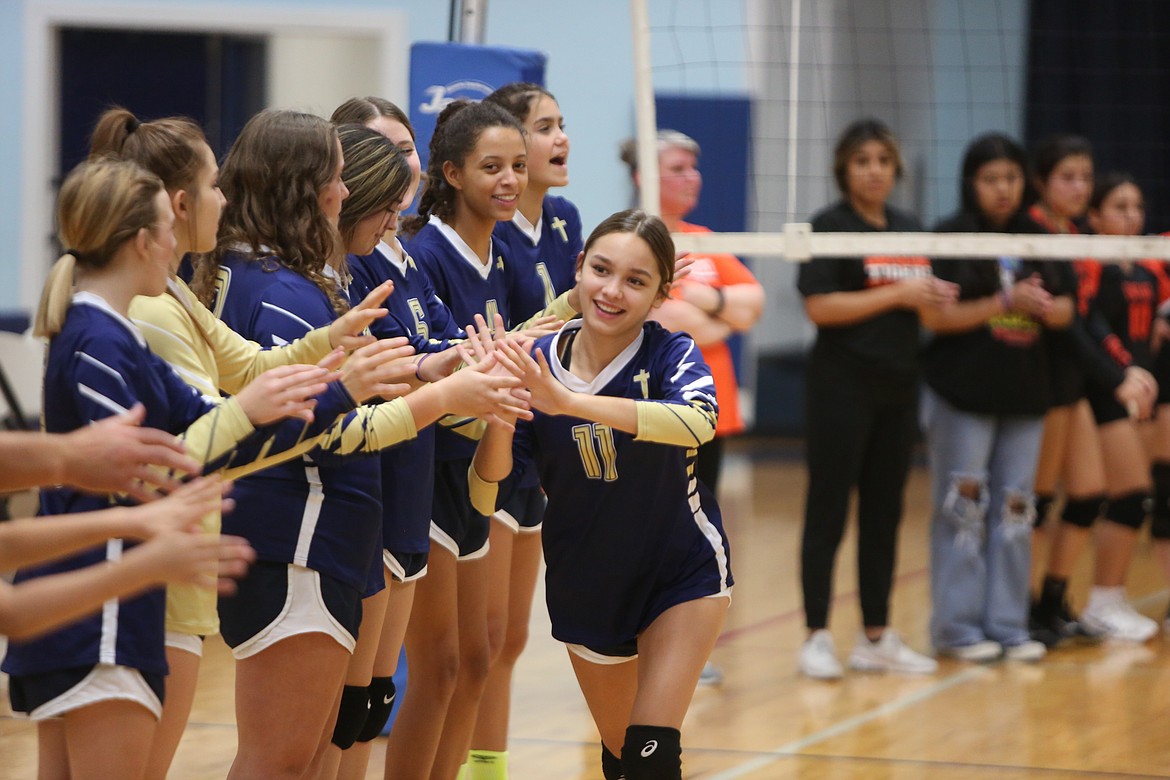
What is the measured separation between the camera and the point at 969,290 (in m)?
5.47

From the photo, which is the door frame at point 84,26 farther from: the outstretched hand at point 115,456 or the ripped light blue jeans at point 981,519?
the outstretched hand at point 115,456

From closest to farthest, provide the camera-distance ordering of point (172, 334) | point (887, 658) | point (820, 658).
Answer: point (172, 334) → point (820, 658) → point (887, 658)

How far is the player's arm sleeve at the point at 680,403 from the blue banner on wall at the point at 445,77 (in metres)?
1.66

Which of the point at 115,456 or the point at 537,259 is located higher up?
the point at 537,259

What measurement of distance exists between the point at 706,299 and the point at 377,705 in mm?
2256

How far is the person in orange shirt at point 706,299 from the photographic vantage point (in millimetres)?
4945

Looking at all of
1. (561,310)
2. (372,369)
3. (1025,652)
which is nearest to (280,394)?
(372,369)

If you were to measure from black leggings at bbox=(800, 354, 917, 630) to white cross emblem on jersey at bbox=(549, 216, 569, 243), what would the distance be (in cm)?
179

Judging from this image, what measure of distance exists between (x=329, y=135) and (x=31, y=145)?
25.0ft

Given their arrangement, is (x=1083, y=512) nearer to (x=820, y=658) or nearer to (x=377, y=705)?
(x=820, y=658)

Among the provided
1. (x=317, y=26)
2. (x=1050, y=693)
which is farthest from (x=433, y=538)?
(x=317, y=26)

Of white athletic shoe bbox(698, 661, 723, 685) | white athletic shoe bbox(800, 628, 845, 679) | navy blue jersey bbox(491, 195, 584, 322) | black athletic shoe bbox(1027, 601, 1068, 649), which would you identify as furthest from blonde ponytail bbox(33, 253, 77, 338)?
black athletic shoe bbox(1027, 601, 1068, 649)

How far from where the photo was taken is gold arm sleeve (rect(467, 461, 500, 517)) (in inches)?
121

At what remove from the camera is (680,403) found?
9.45 feet
